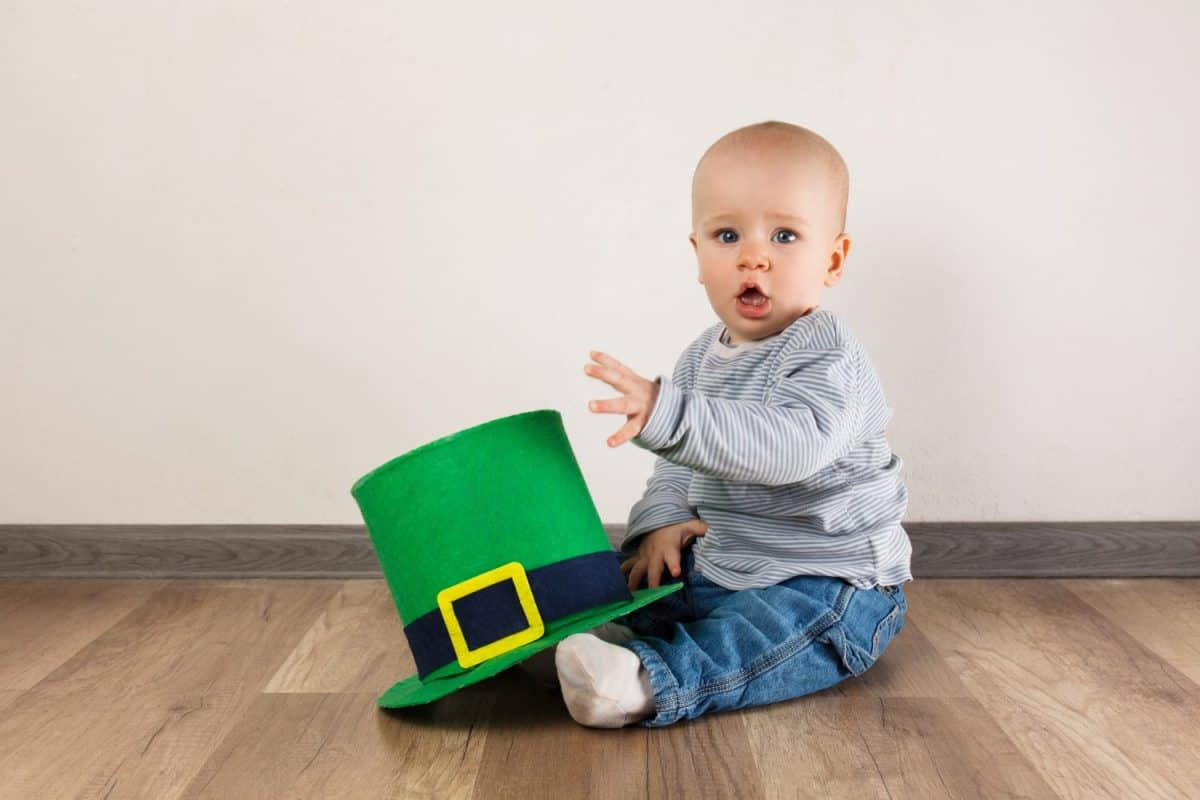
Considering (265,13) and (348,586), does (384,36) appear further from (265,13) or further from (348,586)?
(348,586)

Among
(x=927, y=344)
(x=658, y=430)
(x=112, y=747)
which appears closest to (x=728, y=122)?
(x=927, y=344)

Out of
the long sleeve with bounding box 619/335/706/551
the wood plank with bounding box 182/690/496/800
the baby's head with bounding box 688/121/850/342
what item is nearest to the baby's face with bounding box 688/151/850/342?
the baby's head with bounding box 688/121/850/342

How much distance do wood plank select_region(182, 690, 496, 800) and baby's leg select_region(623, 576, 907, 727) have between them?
17 centimetres

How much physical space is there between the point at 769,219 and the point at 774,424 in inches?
8.6

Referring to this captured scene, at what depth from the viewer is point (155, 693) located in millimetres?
1216

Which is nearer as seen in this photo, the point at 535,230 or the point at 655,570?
the point at 655,570

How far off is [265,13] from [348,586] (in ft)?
2.35

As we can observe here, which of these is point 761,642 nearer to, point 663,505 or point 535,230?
point 663,505

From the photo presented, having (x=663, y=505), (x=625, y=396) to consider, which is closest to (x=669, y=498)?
(x=663, y=505)

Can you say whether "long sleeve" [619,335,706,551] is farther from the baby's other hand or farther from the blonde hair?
the blonde hair

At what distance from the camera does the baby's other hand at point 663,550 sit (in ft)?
4.38

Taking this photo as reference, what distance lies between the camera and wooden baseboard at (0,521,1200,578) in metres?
1.64

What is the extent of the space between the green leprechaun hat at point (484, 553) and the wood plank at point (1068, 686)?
351 mm

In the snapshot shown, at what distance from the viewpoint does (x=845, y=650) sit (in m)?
1.20
